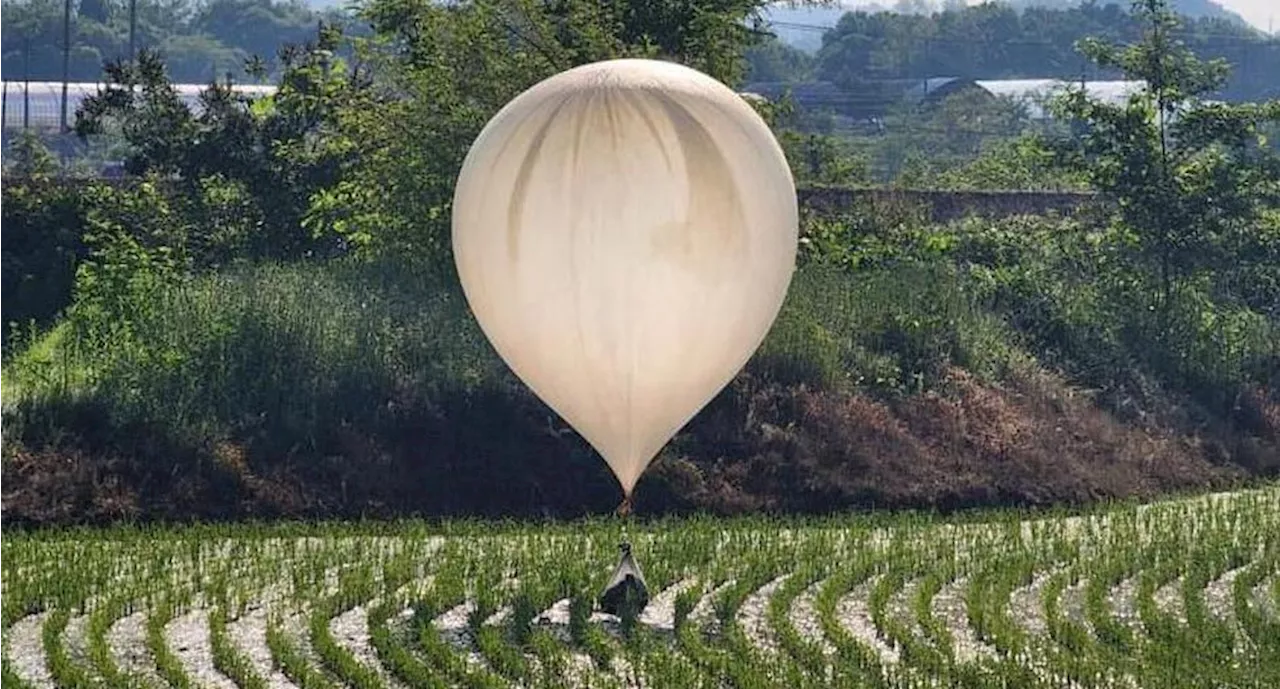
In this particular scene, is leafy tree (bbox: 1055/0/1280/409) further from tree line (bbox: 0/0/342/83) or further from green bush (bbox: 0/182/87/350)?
tree line (bbox: 0/0/342/83)

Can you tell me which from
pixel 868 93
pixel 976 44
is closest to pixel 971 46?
pixel 976 44

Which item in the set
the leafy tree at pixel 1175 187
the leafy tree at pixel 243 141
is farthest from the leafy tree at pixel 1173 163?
the leafy tree at pixel 243 141

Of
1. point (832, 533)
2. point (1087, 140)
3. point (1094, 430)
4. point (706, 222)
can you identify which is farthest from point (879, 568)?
point (1087, 140)

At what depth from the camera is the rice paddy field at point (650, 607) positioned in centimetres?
1420

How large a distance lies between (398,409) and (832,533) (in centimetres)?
517

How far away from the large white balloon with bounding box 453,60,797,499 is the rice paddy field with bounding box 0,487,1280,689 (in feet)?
5.77

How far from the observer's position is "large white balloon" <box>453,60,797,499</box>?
15.1 meters

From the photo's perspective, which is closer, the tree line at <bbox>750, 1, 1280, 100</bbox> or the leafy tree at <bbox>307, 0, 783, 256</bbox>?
the leafy tree at <bbox>307, 0, 783, 256</bbox>

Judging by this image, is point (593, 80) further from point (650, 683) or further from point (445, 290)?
point (445, 290)

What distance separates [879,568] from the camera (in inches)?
712

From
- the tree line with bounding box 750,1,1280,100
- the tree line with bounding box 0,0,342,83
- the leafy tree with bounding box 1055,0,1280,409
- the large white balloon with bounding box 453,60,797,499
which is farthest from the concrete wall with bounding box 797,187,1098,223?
the tree line with bounding box 750,1,1280,100

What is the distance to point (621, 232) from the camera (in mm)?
15125

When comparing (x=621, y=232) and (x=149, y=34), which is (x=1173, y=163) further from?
(x=149, y=34)

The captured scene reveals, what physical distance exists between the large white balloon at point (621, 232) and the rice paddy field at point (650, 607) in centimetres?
176
